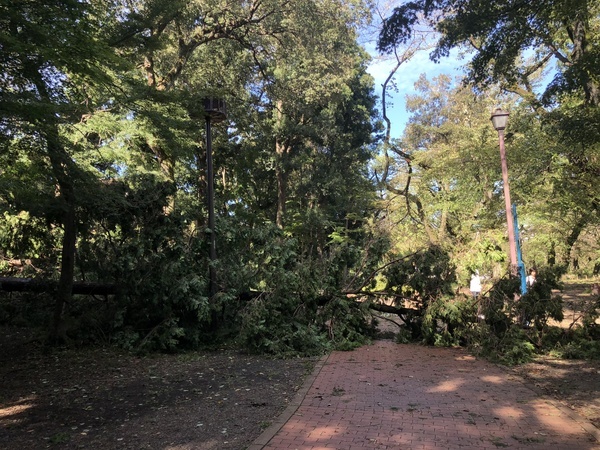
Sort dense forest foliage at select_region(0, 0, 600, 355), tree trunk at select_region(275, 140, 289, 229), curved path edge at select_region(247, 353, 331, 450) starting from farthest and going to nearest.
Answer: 1. tree trunk at select_region(275, 140, 289, 229)
2. dense forest foliage at select_region(0, 0, 600, 355)
3. curved path edge at select_region(247, 353, 331, 450)

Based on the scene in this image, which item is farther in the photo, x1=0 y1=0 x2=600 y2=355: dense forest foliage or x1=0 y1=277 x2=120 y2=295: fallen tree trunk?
x1=0 y1=277 x2=120 y2=295: fallen tree trunk

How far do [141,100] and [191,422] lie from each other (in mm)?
6008

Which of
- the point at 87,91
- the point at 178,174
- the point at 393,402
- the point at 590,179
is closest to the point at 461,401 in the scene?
the point at 393,402

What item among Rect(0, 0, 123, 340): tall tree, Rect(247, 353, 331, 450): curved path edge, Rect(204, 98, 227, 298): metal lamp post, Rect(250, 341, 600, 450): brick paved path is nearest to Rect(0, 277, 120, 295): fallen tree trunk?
Rect(204, 98, 227, 298): metal lamp post

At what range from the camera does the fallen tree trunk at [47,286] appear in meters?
9.77

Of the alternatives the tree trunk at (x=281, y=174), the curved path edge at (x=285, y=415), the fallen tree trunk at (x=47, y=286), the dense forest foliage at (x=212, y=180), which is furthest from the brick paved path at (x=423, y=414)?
the tree trunk at (x=281, y=174)

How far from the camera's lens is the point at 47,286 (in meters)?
9.98

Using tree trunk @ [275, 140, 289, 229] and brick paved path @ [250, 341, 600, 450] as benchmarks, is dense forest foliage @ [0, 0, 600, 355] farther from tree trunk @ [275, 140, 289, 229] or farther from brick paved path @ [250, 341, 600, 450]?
tree trunk @ [275, 140, 289, 229]

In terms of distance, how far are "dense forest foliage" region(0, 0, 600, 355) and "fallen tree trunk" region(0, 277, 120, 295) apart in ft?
0.16

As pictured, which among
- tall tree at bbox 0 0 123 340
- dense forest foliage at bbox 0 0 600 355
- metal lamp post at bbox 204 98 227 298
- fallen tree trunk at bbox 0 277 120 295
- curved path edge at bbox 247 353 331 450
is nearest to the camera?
curved path edge at bbox 247 353 331 450

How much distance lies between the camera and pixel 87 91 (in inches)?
324

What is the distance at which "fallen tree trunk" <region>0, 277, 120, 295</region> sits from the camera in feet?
32.0

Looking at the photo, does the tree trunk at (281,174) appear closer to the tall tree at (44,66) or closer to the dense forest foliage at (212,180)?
the dense forest foliage at (212,180)

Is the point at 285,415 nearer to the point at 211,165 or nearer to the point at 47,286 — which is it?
the point at 211,165
